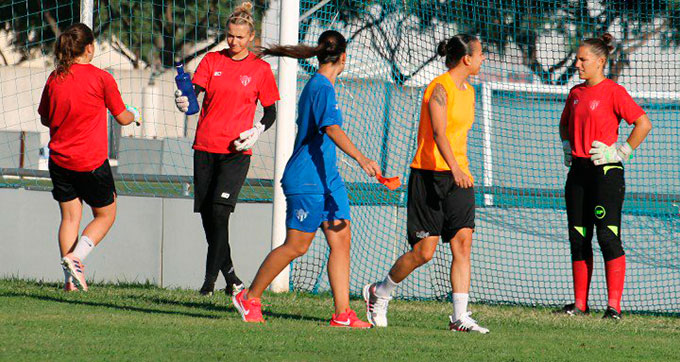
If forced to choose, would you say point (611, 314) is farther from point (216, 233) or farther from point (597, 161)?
point (216, 233)

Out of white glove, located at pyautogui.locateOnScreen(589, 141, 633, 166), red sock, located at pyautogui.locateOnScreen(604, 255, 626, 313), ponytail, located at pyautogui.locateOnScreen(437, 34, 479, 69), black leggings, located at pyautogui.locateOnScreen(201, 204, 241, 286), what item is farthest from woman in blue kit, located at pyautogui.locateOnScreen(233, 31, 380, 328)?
red sock, located at pyautogui.locateOnScreen(604, 255, 626, 313)

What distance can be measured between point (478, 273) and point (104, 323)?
440 centimetres

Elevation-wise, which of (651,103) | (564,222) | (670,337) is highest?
(651,103)

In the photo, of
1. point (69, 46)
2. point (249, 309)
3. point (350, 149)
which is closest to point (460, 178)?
point (350, 149)

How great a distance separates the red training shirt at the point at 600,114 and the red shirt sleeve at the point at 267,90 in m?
2.28

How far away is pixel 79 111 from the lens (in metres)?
8.04

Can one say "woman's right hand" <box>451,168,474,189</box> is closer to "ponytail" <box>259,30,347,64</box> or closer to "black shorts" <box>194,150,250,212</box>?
"ponytail" <box>259,30,347,64</box>

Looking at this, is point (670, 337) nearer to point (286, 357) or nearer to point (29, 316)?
point (286, 357)

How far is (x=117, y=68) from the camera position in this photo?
1343cm

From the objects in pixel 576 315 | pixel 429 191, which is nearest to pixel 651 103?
pixel 576 315

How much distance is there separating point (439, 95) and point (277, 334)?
1.72 m

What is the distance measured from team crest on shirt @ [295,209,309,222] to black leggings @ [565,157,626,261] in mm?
2645

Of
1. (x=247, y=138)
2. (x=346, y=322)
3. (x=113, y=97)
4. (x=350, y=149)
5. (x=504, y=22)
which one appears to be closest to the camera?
(x=350, y=149)

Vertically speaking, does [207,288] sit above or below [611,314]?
above
